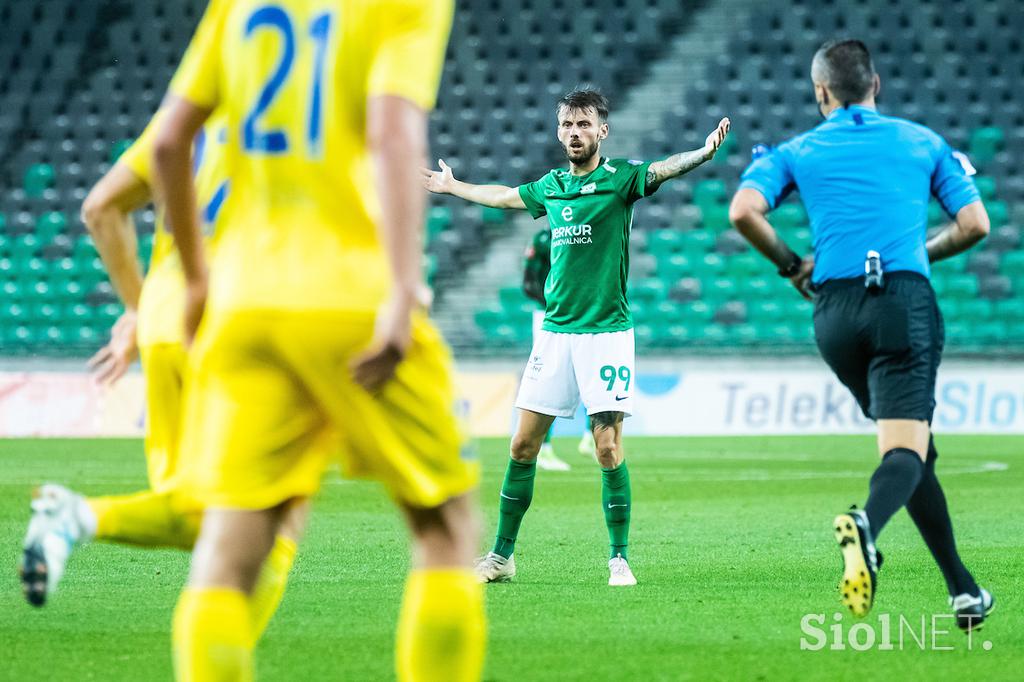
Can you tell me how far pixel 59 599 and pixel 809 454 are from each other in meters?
10.3

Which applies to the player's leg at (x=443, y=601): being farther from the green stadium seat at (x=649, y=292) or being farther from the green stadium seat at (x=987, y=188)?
the green stadium seat at (x=987, y=188)

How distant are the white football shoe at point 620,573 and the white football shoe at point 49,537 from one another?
3184 mm

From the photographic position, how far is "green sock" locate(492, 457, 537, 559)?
22.4ft

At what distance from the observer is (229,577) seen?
2902 millimetres

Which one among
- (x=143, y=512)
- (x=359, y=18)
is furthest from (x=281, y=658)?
(x=359, y=18)

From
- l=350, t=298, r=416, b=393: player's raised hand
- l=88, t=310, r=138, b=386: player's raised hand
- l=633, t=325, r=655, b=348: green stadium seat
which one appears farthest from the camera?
l=633, t=325, r=655, b=348: green stadium seat

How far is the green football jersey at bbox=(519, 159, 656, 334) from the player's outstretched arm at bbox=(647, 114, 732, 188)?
0.06 meters

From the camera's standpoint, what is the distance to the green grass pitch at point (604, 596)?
475 centimetres

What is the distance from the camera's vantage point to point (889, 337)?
4.83m

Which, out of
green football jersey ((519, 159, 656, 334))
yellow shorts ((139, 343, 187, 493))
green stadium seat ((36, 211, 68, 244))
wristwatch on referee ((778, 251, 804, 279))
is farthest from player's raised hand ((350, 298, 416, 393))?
green stadium seat ((36, 211, 68, 244))

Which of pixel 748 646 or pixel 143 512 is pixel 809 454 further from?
pixel 143 512

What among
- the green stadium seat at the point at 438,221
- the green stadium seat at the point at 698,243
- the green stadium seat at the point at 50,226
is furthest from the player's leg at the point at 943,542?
the green stadium seat at the point at 50,226

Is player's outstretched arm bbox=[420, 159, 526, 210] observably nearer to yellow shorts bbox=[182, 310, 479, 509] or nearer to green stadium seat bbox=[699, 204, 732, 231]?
yellow shorts bbox=[182, 310, 479, 509]

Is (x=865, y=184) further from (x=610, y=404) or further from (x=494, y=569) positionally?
(x=494, y=569)
